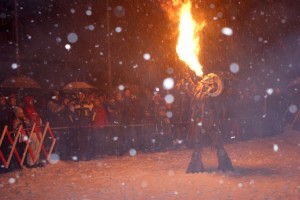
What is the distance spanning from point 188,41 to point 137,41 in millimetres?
12947

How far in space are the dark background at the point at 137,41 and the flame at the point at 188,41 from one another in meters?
9.78

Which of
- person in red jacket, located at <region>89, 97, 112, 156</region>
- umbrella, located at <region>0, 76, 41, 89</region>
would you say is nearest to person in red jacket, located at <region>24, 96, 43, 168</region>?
person in red jacket, located at <region>89, 97, 112, 156</region>

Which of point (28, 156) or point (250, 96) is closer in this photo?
point (28, 156)

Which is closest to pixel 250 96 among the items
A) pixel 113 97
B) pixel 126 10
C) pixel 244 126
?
pixel 244 126

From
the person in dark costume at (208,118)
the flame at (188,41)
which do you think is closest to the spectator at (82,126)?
the flame at (188,41)

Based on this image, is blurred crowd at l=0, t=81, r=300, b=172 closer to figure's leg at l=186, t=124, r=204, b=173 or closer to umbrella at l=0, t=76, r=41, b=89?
figure's leg at l=186, t=124, r=204, b=173

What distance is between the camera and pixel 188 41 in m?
9.69

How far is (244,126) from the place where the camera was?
14.4 metres

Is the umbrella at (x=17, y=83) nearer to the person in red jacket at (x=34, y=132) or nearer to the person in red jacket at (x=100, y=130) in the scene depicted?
the person in red jacket at (x=34, y=132)

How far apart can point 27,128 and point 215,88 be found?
16.2 feet

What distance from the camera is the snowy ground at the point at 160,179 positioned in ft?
23.3

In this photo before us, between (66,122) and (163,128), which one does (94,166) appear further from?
(163,128)

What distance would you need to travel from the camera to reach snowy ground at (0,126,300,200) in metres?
7.09

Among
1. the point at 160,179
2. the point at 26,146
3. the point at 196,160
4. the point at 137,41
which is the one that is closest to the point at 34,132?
the point at 26,146
